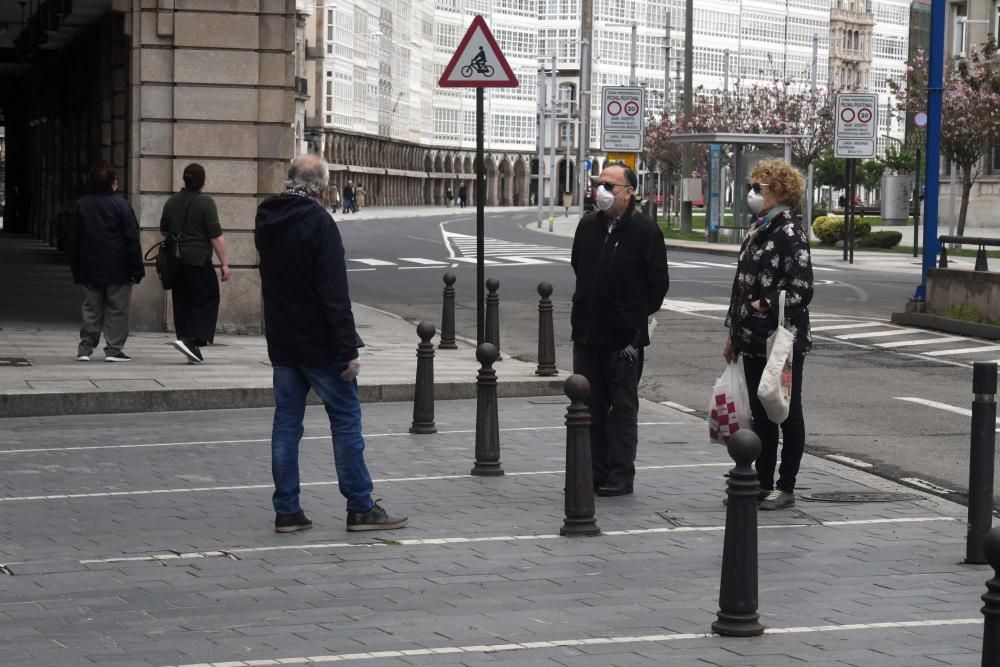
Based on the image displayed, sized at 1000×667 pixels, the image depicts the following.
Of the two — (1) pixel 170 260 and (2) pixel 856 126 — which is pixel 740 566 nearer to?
(1) pixel 170 260

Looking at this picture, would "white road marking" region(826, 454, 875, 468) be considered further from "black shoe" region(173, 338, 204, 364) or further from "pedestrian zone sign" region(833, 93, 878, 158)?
→ "pedestrian zone sign" region(833, 93, 878, 158)

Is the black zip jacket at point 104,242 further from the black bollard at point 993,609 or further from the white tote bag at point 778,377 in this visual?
the black bollard at point 993,609

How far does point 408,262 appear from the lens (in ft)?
135

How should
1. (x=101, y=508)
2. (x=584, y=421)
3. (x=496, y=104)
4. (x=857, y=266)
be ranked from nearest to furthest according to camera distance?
(x=584, y=421) < (x=101, y=508) < (x=857, y=266) < (x=496, y=104)

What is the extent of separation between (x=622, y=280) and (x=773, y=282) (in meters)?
0.87

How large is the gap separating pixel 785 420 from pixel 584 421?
1.69 meters

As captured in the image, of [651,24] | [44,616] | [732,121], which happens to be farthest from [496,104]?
[44,616]

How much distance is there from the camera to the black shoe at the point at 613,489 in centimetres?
1041

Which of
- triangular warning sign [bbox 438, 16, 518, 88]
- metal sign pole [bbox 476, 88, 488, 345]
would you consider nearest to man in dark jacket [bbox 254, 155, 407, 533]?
metal sign pole [bbox 476, 88, 488, 345]

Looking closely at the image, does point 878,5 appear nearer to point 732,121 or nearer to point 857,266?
point 732,121

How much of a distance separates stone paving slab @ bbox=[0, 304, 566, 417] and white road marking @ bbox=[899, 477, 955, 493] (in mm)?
5155

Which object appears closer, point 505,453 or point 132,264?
point 505,453

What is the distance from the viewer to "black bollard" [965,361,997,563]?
816 cm

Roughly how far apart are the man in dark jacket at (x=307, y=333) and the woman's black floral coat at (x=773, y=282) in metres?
2.18
